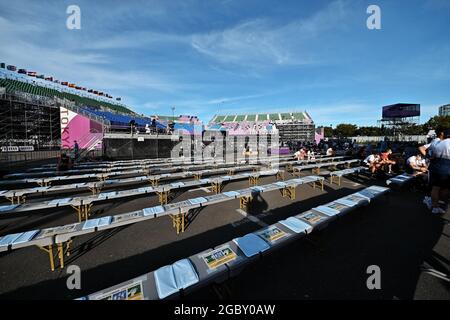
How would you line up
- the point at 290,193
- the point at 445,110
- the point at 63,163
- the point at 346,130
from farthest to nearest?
the point at 346,130
the point at 445,110
the point at 63,163
the point at 290,193

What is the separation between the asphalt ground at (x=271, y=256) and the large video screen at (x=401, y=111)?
4278 cm

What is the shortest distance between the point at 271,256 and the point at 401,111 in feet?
159

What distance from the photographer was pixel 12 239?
2877mm

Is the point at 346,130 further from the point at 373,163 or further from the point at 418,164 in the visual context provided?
the point at 418,164

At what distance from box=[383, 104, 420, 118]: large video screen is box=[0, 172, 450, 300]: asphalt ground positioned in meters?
42.8

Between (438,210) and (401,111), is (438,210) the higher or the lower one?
the lower one

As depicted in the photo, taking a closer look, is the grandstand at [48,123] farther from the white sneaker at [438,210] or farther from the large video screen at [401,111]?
the large video screen at [401,111]

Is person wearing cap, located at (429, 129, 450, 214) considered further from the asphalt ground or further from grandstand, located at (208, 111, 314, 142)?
grandstand, located at (208, 111, 314, 142)

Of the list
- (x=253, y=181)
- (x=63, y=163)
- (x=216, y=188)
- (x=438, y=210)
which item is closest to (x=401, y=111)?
(x=438, y=210)

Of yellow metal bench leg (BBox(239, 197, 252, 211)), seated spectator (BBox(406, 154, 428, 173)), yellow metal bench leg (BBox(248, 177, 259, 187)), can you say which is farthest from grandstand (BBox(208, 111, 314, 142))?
yellow metal bench leg (BBox(239, 197, 252, 211))

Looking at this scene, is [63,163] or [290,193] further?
[63,163]

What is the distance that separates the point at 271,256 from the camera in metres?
3.33
